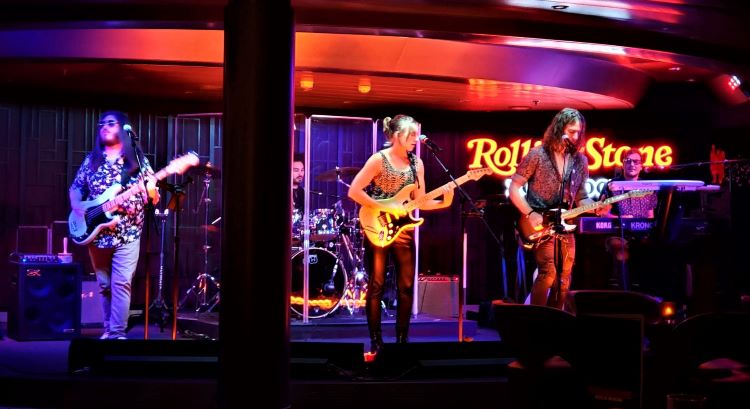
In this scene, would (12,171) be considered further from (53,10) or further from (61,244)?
(53,10)

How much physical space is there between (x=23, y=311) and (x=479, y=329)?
534cm

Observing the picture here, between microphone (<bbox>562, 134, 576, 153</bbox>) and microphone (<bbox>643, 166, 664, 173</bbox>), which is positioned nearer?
microphone (<bbox>562, 134, 576, 153</bbox>)

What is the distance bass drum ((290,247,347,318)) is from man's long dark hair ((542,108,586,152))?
11.2 ft

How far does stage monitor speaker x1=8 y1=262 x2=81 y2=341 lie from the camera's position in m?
9.10

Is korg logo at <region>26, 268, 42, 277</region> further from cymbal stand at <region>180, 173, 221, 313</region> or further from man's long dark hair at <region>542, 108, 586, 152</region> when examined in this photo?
man's long dark hair at <region>542, 108, 586, 152</region>

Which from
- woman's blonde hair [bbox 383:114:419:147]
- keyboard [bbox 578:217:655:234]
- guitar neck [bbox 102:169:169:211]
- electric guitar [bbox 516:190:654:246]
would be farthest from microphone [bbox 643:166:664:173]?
guitar neck [bbox 102:169:169:211]

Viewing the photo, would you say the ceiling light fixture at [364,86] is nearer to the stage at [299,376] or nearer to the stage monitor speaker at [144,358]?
the stage at [299,376]

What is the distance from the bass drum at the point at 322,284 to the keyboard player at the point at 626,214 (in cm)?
313

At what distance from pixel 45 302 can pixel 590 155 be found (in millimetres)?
8627

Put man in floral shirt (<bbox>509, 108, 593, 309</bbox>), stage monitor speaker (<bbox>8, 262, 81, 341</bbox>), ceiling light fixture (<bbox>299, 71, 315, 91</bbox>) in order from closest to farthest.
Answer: man in floral shirt (<bbox>509, 108, 593, 309</bbox>)
stage monitor speaker (<bbox>8, 262, 81, 341</bbox>)
ceiling light fixture (<bbox>299, 71, 315, 91</bbox>)

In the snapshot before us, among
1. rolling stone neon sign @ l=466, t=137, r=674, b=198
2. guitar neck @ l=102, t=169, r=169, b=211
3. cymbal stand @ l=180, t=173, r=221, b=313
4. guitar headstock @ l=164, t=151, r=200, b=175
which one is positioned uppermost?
rolling stone neon sign @ l=466, t=137, r=674, b=198

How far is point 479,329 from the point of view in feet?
34.7

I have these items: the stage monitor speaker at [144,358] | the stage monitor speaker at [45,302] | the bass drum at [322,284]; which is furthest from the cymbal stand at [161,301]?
the stage monitor speaker at [144,358]

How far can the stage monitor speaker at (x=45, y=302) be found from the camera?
910 centimetres
